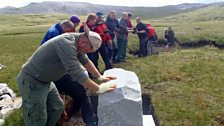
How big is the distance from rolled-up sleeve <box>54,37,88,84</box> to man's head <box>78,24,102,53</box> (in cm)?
21

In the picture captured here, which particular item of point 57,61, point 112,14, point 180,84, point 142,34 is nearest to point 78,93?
point 57,61

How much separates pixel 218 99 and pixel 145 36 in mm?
12219

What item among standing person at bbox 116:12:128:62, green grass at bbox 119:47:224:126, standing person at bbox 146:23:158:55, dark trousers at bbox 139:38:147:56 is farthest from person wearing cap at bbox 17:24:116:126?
standing person at bbox 146:23:158:55

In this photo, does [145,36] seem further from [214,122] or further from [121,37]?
[214,122]

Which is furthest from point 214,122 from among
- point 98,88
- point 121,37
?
point 121,37

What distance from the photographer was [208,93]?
49.1 ft

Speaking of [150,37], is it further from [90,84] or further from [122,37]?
[90,84]

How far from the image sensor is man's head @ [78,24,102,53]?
25.1ft

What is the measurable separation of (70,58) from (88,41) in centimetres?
52

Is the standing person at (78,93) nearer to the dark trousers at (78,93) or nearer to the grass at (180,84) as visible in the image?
the dark trousers at (78,93)

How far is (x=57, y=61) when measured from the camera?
318 inches

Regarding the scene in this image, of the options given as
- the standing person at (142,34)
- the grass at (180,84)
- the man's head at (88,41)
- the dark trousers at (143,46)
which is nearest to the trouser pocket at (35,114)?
the man's head at (88,41)

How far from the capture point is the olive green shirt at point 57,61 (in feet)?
24.9

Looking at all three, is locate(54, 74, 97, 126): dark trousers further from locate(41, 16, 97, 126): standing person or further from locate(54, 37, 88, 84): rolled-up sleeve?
locate(54, 37, 88, 84): rolled-up sleeve
